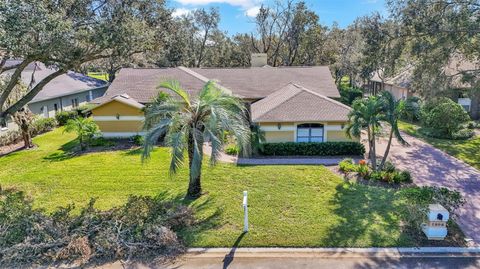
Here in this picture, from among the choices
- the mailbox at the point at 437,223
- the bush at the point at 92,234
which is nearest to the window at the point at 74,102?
the bush at the point at 92,234

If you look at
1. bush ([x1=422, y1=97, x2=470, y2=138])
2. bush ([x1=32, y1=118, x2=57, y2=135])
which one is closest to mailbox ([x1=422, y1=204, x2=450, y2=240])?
bush ([x1=422, y1=97, x2=470, y2=138])

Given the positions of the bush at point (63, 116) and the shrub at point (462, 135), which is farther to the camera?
the bush at point (63, 116)

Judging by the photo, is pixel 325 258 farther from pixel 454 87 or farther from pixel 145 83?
pixel 145 83

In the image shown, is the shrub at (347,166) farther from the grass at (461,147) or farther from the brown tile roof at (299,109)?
the grass at (461,147)

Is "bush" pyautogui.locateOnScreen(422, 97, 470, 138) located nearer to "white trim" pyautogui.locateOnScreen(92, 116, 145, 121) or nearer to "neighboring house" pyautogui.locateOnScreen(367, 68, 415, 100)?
"neighboring house" pyautogui.locateOnScreen(367, 68, 415, 100)

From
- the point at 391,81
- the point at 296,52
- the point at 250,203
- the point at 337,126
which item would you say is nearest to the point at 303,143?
the point at 337,126

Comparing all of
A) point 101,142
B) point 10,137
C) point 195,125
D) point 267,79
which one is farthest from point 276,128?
point 10,137

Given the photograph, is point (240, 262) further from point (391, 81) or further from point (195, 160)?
point (391, 81)

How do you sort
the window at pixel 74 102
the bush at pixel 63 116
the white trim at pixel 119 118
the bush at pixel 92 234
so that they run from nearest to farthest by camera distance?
the bush at pixel 92 234 → the white trim at pixel 119 118 → the bush at pixel 63 116 → the window at pixel 74 102
